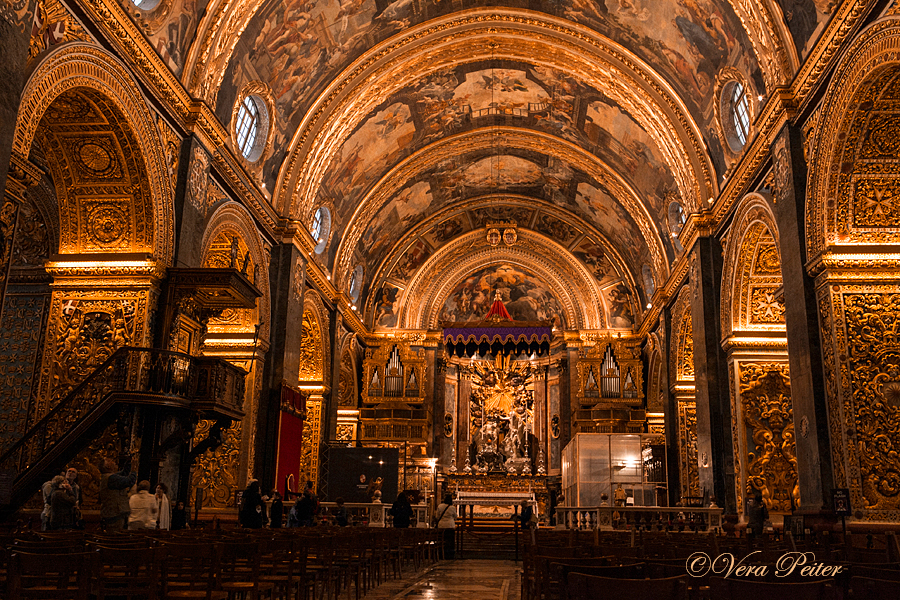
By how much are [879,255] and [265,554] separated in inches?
368

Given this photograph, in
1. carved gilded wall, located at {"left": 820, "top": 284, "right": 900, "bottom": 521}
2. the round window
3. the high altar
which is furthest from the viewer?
the high altar

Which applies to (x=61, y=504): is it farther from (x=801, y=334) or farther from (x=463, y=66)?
(x=463, y=66)

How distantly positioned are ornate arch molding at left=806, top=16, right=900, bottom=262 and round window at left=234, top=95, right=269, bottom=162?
429 inches

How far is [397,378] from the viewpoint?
86.1ft

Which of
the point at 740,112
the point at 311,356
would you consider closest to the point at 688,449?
the point at 740,112

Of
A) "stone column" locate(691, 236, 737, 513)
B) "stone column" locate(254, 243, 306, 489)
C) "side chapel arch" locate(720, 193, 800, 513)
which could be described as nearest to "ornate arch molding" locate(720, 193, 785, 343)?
"side chapel arch" locate(720, 193, 800, 513)

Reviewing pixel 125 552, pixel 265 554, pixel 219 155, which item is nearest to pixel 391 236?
pixel 219 155

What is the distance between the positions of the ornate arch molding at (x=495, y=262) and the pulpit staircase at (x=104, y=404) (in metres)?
16.1

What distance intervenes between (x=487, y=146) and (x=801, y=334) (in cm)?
1421

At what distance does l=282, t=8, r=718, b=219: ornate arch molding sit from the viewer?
17562 millimetres

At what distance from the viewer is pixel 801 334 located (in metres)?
11.5

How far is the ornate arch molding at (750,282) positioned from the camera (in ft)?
49.7

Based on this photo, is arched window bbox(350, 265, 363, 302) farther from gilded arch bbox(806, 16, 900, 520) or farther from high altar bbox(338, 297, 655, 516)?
gilded arch bbox(806, 16, 900, 520)

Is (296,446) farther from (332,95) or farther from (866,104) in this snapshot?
(866,104)
